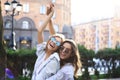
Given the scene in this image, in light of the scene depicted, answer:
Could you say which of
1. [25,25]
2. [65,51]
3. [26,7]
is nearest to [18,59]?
[65,51]

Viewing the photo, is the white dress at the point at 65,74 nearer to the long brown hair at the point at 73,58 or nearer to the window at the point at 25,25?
the long brown hair at the point at 73,58

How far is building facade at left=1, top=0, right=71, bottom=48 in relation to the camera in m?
57.5

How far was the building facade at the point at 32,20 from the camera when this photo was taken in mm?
57500

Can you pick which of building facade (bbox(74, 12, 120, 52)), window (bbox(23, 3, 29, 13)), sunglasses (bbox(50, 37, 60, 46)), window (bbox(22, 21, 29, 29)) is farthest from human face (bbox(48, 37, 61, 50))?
Answer: building facade (bbox(74, 12, 120, 52))

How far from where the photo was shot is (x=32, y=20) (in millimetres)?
59844

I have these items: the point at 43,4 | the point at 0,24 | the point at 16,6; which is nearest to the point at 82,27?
the point at 43,4

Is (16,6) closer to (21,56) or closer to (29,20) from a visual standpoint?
(21,56)

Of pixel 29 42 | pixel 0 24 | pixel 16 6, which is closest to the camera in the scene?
pixel 0 24

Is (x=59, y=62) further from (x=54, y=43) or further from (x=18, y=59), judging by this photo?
(x=18, y=59)

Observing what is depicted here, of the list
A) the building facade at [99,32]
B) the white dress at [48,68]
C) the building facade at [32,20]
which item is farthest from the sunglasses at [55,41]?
the building facade at [99,32]

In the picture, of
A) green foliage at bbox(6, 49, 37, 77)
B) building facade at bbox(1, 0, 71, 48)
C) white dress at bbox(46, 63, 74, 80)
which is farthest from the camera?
building facade at bbox(1, 0, 71, 48)

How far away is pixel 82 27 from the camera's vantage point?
228 feet

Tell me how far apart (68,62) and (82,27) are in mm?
65645

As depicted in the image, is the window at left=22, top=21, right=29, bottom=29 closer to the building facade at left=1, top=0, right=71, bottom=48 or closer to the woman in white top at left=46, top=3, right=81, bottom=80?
the building facade at left=1, top=0, right=71, bottom=48
